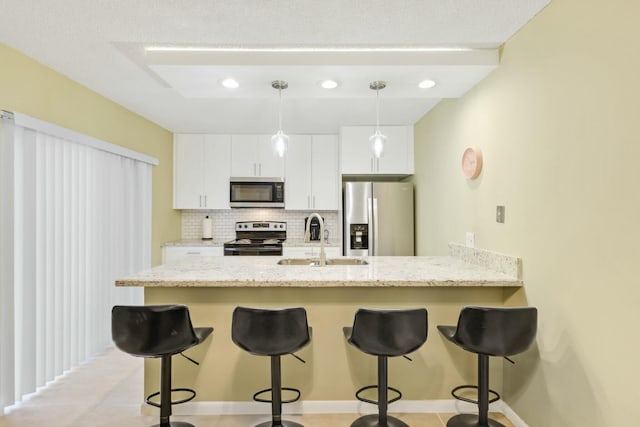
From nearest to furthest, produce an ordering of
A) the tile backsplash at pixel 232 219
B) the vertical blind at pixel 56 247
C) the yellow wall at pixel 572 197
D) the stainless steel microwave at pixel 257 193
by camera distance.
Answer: the yellow wall at pixel 572 197 → the vertical blind at pixel 56 247 → the stainless steel microwave at pixel 257 193 → the tile backsplash at pixel 232 219

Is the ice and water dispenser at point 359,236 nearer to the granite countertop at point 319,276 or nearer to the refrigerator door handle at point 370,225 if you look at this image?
the refrigerator door handle at point 370,225

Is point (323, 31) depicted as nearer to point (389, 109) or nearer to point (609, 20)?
point (609, 20)

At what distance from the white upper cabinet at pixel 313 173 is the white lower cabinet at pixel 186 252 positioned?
41.5 inches

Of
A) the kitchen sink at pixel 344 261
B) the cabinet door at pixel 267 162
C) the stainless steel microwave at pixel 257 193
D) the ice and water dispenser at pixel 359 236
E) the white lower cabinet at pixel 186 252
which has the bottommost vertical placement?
the white lower cabinet at pixel 186 252

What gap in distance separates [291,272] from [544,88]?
66.4 inches

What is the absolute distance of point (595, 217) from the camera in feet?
5.10

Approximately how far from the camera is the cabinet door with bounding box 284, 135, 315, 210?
483cm

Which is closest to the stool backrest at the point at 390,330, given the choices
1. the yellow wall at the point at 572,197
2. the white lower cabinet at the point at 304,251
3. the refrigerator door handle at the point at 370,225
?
the yellow wall at the point at 572,197

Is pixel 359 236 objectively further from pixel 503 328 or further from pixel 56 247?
pixel 56 247

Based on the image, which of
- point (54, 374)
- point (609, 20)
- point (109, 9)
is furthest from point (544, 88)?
point (54, 374)

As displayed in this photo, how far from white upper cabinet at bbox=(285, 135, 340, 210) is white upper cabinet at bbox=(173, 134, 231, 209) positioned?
831 millimetres

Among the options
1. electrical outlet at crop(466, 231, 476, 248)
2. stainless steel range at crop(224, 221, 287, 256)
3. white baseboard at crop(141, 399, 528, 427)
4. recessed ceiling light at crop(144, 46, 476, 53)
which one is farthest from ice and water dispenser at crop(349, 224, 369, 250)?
Result: recessed ceiling light at crop(144, 46, 476, 53)

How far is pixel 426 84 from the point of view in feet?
8.74

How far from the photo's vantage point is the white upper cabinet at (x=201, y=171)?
15.9ft
